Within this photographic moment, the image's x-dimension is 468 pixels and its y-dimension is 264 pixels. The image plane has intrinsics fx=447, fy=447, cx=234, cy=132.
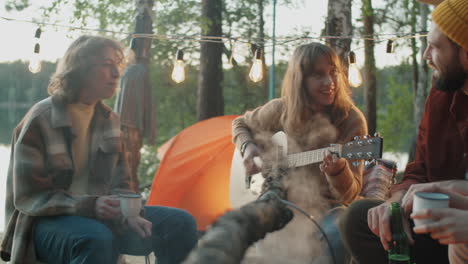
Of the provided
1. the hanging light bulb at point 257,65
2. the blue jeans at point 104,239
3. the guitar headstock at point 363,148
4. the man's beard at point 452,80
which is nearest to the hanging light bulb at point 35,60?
the hanging light bulb at point 257,65

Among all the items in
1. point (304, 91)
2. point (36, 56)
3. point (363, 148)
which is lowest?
point (363, 148)

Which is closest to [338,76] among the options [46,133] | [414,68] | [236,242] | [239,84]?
[46,133]

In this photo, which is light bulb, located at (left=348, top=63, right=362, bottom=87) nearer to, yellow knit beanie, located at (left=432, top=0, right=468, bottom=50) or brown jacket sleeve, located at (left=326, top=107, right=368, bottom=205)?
brown jacket sleeve, located at (left=326, top=107, right=368, bottom=205)

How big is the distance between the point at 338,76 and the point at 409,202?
1388mm

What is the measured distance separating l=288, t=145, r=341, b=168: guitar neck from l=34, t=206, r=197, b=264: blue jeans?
0.85 m

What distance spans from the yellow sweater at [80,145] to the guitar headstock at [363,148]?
59.4 inches

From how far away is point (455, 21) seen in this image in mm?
1747

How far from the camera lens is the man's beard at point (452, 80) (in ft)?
6.35

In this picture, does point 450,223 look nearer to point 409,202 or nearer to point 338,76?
point 409,202

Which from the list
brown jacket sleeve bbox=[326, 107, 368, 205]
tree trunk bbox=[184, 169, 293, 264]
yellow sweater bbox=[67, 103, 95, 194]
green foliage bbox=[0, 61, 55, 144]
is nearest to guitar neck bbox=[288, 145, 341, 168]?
brown jacket sleeve bbox=[326, 107, 368, 205]

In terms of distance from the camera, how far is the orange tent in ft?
18.1

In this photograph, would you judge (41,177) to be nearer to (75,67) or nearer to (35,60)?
(75,67)

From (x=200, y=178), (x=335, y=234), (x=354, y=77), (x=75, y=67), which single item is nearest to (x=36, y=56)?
(x=200, y=178)

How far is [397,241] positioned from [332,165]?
95 cm
